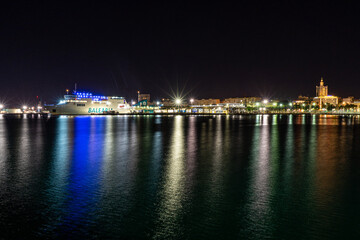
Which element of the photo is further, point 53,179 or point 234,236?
point 53,179

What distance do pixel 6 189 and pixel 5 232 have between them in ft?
10.3

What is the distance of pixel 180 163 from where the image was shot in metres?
12.2

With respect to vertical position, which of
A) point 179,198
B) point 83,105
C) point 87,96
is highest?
point 87,96

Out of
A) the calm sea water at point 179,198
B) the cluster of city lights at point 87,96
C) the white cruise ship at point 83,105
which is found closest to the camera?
the calm sea water at point 179,198

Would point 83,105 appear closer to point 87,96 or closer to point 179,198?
point 87,96

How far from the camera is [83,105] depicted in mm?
95062

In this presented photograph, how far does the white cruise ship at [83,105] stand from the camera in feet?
304

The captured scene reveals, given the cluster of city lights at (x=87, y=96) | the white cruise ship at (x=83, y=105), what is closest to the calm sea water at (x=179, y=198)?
the white cruise ship at (x=83, y=105)

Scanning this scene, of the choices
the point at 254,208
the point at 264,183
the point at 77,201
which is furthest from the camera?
the point at 264,183

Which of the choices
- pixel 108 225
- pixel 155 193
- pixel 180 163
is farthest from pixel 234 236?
pixel 180 163

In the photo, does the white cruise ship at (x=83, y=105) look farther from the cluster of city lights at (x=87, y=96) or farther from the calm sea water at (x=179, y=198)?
the calm sea water at (x=179, y=198)

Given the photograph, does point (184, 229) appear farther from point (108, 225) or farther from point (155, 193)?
point (155, 193)

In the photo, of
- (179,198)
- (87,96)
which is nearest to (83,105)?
(87,96)

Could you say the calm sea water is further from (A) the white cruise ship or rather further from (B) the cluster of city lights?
(B) the cluster of city lights
